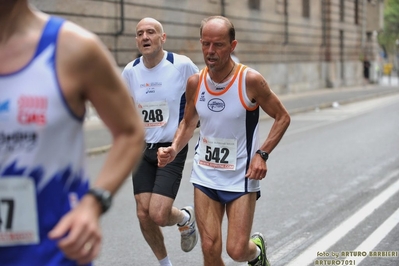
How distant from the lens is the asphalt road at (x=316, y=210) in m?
6.40

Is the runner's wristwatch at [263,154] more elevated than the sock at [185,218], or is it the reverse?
the runner's wristwatch at [263,154]

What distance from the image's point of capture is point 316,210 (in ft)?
27.2

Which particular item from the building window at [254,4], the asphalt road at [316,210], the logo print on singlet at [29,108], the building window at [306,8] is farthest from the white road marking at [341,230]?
the building window at [306,8]

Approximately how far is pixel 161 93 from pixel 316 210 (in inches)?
129

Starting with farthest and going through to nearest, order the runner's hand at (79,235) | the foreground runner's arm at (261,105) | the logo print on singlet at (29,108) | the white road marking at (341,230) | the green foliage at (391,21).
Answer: the green foliage at (391,21) → the white road marking at (341,230) → the foreground runner's arm at (261,105) → the logo print on singlet at (29,108) → the runner's hand at (79,235)

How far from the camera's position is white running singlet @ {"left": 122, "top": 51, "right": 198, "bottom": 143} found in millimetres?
5676

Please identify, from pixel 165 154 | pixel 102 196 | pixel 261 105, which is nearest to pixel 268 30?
pixel 165 154

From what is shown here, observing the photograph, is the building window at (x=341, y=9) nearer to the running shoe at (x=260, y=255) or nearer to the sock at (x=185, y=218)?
the sock at (x=185, y=218)

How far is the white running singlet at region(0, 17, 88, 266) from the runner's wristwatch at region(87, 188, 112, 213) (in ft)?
0.36

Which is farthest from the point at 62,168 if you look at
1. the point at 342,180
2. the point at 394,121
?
the point at 394,121

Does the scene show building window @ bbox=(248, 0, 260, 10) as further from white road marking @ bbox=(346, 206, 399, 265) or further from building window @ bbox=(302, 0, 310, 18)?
white road marking @ bbox=(346, 206, 399, 265)

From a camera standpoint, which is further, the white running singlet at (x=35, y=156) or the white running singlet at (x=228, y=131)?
the white running singlet at (x=228, y=131)

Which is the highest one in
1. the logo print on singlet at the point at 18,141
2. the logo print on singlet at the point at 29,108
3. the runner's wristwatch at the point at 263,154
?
the logo print on singlet at the point at 29,108

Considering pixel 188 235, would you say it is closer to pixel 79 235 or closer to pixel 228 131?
pixel 228 131
